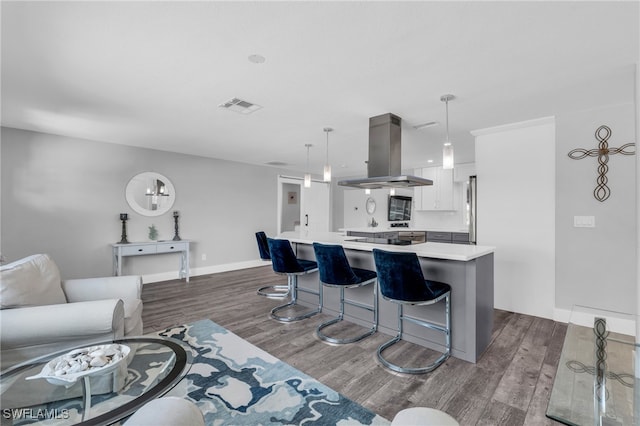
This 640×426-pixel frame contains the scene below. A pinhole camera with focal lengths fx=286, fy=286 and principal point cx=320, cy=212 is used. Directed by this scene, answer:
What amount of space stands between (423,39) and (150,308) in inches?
168

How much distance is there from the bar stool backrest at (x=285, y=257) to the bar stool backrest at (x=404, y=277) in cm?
133

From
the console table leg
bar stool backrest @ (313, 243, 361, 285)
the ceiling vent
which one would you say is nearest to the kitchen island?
bar stool backrest @ (313, 243, 361, 285)

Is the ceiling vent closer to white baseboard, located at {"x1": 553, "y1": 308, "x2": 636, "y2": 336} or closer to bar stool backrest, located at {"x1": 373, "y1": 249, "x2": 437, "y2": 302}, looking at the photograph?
bar stool backrest, located at {"x1": 373, "y1": 249, "x2": 437, "y2": 302}

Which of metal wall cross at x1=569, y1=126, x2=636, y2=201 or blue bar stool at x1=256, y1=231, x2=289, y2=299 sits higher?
metal wall cross at x1=569, y1=126, x2=636, y2=201

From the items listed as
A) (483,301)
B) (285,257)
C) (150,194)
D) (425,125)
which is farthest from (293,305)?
(150,194)

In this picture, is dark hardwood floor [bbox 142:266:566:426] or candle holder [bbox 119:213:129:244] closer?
dark hardwood floor [bbox 142:266:566:426]

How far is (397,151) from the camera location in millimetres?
3557

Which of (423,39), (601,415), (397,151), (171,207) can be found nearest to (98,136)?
(171,207)

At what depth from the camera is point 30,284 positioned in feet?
6.69

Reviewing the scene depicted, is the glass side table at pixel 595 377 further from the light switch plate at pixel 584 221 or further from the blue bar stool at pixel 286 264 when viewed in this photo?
the blue bar stool at pixel 286 264

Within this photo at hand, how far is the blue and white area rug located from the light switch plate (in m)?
3.17

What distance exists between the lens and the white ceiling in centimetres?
169

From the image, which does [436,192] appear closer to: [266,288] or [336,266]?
[266,288]

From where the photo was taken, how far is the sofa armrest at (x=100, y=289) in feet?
8.09
